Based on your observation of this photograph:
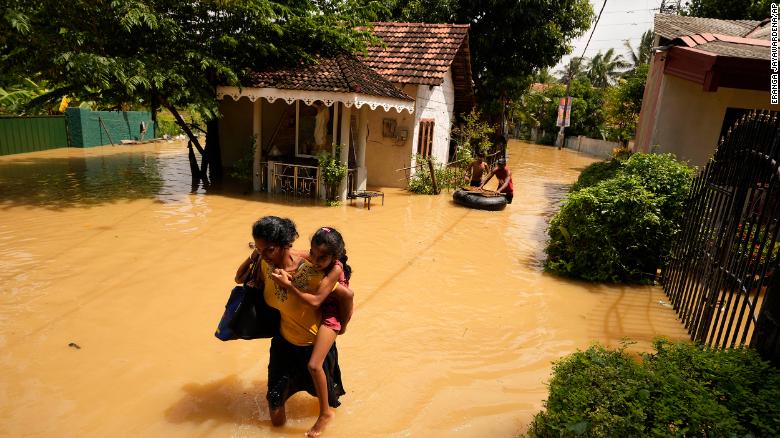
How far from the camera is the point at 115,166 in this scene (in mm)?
16172

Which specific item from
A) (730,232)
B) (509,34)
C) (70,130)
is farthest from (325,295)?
(70,130)

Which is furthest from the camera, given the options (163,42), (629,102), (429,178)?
→ (629,102)

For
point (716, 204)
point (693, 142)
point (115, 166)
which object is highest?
point (693, 142)

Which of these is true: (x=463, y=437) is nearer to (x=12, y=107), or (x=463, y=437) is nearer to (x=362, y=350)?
(x=362, y=350)

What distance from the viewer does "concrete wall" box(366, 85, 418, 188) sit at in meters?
14.5

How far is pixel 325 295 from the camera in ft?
10.1

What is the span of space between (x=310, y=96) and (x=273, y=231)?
8.75 metres

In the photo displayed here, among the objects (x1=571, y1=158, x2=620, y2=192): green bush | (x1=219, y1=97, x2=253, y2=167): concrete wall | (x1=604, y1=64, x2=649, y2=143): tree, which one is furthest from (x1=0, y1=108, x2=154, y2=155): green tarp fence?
(x1=604, y1=64, x2=649, y2=143): tree

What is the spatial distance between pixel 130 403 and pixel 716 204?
6.68 meters

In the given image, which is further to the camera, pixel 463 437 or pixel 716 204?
pixel 716 204

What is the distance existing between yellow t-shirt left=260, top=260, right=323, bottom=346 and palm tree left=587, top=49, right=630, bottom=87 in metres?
55.8

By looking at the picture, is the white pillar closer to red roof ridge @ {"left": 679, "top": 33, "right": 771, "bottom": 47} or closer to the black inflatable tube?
the black inflatable tube

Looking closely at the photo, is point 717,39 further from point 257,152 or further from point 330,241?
point 257,152

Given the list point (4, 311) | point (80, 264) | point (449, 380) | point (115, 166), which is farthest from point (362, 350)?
point (115, 166)
